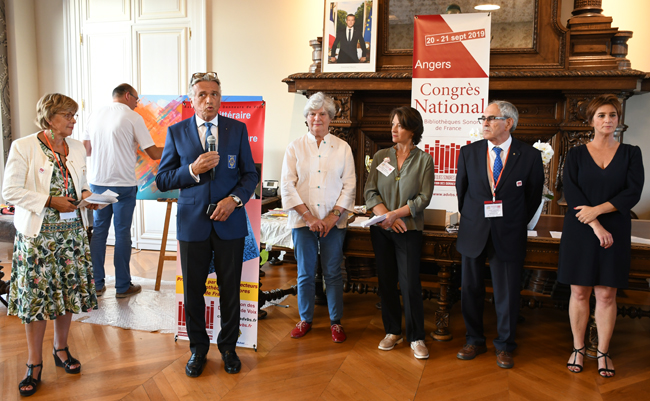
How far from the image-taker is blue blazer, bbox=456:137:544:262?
294 cm

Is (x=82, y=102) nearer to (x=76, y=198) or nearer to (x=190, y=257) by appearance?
(x=76, y=198)

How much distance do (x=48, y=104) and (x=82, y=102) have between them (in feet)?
13.4

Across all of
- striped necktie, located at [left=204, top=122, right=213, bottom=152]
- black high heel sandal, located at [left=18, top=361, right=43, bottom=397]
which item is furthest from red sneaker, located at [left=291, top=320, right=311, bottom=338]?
black high heel sandal, located at [left=18, top=361, right=43, bottom=397]

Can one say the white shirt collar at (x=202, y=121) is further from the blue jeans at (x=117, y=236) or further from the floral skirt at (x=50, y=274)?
the blue jeans at (x=117, y=236)

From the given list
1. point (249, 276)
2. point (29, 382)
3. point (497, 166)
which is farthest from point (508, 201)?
point (29, 382)

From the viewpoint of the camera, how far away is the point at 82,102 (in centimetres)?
636

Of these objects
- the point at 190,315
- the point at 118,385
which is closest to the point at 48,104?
the point at 190,315

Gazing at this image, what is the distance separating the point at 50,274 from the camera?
273 cm

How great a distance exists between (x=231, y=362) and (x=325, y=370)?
0.56 meters

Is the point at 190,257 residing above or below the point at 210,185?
below

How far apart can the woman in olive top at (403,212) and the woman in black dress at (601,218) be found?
0.85m

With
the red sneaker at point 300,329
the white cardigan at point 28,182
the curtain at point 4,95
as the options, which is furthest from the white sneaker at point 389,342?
the curtain at point 4,95

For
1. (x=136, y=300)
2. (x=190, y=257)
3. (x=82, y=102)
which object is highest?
(x=82, y=102)

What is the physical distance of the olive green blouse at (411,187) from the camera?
10.1 feet
